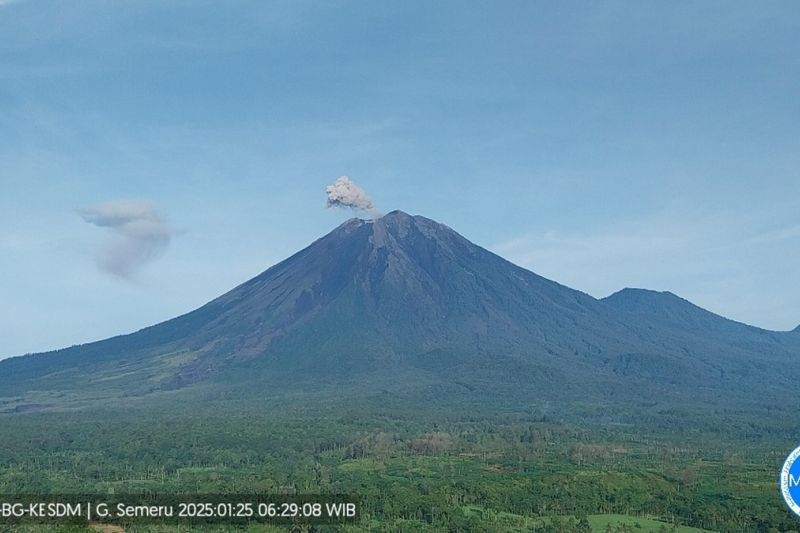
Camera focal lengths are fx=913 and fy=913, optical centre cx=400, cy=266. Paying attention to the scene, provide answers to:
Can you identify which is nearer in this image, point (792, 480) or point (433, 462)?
point (792, 480)

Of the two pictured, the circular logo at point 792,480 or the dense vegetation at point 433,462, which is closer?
Result: the circular logo at point 792,480

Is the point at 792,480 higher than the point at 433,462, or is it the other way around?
the point at 792,480

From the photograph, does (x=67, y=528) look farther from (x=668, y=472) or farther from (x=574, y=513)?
(x=668, y=472)

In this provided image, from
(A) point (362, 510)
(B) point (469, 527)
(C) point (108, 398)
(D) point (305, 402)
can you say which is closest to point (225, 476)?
(A) point (362, 510)

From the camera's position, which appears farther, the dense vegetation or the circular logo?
the dense vegetation
